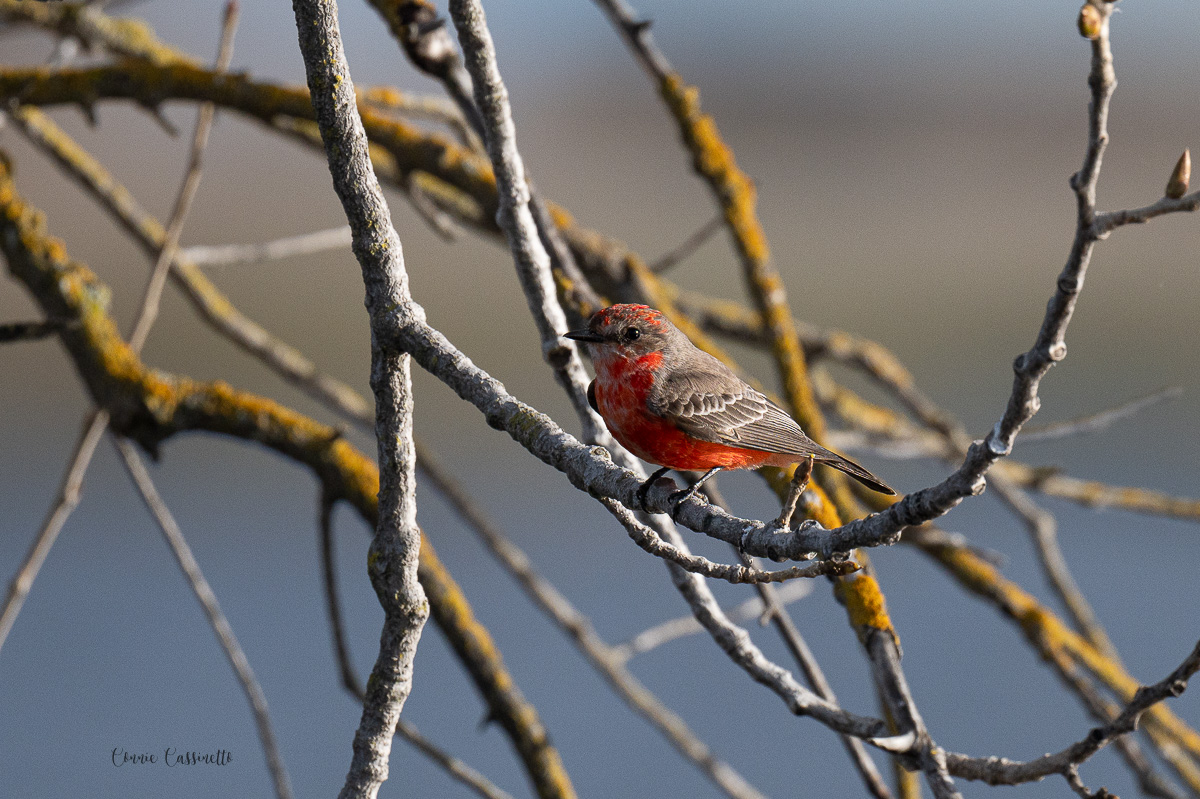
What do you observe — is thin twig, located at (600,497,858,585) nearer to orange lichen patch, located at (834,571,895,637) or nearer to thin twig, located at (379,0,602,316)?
orange lichen patch, located at (834,571,895,637)

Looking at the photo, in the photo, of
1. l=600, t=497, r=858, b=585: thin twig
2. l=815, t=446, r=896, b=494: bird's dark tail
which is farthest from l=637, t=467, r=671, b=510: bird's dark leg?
l=815, t=446, r=896, b=494: bird's dark tail

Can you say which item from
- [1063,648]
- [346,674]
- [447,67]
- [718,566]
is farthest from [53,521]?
[1063,648]

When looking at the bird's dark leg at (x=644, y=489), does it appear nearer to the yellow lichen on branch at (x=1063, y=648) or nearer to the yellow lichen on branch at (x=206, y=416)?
the yellow lichen on branch at (x=206, y=416)

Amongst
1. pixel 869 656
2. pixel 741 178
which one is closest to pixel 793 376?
pixel 741 178

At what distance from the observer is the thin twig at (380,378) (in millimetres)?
2078

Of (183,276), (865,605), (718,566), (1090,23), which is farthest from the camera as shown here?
(183,276)

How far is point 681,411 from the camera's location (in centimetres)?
290

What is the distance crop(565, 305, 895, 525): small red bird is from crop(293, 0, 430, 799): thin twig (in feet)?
2.62

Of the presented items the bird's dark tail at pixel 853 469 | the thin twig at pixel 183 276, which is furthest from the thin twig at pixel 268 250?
the bird's dark tail at pixel 853 469

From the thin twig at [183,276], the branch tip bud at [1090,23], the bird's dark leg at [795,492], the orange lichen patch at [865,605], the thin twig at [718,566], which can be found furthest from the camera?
the thin twig at [183,276]

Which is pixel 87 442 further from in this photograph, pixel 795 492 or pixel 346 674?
pixel 795 492

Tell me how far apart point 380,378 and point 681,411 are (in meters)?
1.04

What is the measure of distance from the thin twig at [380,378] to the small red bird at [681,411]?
798mm

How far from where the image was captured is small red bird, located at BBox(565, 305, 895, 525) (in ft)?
9.46
